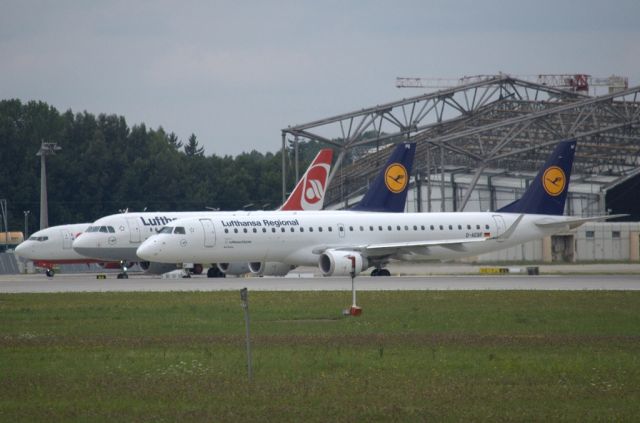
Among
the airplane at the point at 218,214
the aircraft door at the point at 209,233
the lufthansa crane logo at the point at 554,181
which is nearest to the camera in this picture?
the aircraft door at the point at 209,233

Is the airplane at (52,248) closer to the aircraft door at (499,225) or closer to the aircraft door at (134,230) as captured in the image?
the aircraft door at (134,230)

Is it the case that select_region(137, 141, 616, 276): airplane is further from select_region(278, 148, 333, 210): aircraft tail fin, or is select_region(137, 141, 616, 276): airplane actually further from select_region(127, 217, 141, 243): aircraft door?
select_region(278, 148, 333, 210): aircraft tail fin

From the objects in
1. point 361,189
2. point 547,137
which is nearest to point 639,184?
point 547,137

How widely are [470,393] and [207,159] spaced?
403ft

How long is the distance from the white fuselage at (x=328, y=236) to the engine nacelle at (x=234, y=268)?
383 cm

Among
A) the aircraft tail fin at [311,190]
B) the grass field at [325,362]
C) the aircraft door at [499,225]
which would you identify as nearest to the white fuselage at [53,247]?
the aircraft tail fin at [311,190]

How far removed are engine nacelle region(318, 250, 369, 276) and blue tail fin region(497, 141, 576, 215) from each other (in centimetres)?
1103

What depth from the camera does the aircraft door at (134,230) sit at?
59062 mm

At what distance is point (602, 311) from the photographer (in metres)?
31.6

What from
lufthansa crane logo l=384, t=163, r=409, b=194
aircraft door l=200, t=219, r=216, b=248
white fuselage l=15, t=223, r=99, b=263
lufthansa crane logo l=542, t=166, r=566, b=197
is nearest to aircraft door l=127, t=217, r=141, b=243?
white fuselage l=15, t=223, r=99, b=263

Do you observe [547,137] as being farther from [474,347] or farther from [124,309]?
[474,347]

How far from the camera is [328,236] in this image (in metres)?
56.2

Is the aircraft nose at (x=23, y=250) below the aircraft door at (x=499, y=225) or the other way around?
below

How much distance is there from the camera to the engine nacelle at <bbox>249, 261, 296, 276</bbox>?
185 ft
